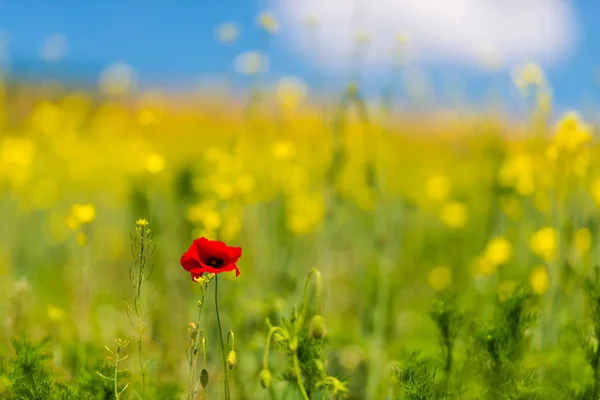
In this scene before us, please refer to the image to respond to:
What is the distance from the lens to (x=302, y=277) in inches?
116

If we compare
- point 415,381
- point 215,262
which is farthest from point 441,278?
point 215,262

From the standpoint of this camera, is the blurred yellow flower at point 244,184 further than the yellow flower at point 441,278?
No

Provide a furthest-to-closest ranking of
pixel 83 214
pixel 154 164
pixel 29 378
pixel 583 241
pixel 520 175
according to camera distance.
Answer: pixel 520 175
pixel 583 241
pixel 154 164
pixel 83 214
pixel 29 378

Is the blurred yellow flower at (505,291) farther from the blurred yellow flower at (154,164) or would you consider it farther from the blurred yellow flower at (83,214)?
the blurred yellow flower at (154,164)

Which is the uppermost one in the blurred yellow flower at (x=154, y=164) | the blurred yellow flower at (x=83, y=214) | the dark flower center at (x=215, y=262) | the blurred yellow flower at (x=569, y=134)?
the blurred yellow flower at (x=569, y=134)

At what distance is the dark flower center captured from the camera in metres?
1.49

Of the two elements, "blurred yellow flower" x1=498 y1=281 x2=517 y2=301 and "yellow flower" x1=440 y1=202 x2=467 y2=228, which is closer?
"blurred yellow flower" x1=498 y1=281 x2=517 y2=301

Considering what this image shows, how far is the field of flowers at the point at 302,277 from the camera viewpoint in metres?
1.65

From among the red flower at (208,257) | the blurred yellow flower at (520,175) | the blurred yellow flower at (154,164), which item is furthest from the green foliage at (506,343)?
the blurred yellow flower at (520,175)

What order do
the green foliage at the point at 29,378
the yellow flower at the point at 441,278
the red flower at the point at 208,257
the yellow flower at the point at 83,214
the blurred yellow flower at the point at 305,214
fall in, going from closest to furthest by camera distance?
1. the red flower at the point at 208,257
2. the green foliage at the point at 29,378
3. the yellow flower at the point at 83,214
4. the blurred yellow flower at the point at 305,214
5. the yellow flower at the point at 441,278

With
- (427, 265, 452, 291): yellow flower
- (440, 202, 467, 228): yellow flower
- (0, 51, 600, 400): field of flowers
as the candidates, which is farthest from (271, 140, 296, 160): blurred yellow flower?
(440, 202, 467, 228): yellow flower

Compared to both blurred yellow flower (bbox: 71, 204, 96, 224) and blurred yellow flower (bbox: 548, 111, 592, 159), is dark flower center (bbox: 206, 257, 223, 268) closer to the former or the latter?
blurred yellow flower (bbox: 71, 204, 96, 224)

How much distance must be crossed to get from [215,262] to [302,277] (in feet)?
4.84

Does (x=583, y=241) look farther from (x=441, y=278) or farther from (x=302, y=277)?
(x=302, y=277)
